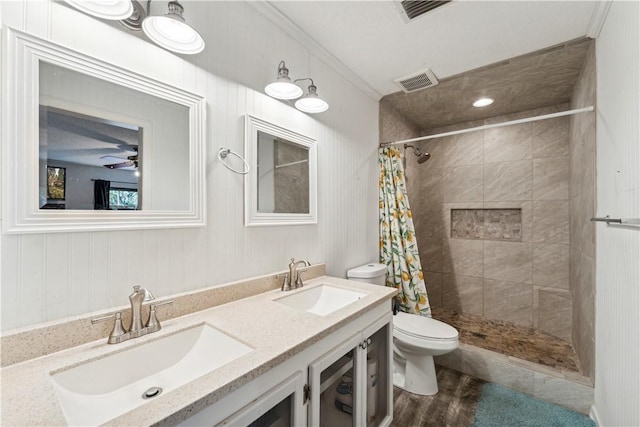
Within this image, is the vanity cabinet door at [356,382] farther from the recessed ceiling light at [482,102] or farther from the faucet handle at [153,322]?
the recessed ceiling light at [482,102]

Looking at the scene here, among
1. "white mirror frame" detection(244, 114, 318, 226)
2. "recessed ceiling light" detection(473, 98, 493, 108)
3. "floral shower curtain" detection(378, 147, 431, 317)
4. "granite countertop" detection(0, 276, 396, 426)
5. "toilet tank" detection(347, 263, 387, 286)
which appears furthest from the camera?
"recessed ceiling light" detection(473, 98, 493, 108)

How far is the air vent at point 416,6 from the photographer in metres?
1.40

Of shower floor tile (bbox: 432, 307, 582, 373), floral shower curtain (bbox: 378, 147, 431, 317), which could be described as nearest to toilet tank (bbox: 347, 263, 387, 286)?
floral shower curtain (bbox: 378, 147, 431, 317)

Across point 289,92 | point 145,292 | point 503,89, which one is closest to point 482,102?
point 503,89

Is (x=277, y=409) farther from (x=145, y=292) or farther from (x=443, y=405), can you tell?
(x=443, y=405)

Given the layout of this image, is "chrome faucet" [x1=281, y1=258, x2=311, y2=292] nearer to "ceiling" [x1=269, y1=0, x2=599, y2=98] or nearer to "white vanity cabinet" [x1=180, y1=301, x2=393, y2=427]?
"white vanity cabinet" [x1=180, y1=301, x2=393, y2=427]

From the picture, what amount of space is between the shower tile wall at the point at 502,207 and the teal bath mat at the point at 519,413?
1062mm

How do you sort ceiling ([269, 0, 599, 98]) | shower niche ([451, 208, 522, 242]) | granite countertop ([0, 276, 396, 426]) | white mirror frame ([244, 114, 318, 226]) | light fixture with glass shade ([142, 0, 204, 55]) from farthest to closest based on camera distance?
shower niche ([451, 208, 522, 242]), ceiling ([269, 0, 599, 98]), white mirror frame ([244, 114, 318, 226]), light fixture with glass shade ([142, 0, 204, 55]), granite countertop ([0, 276, 396, 426])

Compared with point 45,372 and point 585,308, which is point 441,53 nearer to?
point 585,308

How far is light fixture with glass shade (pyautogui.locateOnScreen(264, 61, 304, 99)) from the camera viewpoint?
4.30ft

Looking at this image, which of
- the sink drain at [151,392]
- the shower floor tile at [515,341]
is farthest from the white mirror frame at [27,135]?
the shower floor tile at [515,341]

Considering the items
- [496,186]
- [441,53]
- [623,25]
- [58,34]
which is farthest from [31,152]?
[496,186]

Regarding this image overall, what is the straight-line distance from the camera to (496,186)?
9.41ft

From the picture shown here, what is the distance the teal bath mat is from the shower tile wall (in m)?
1.06
